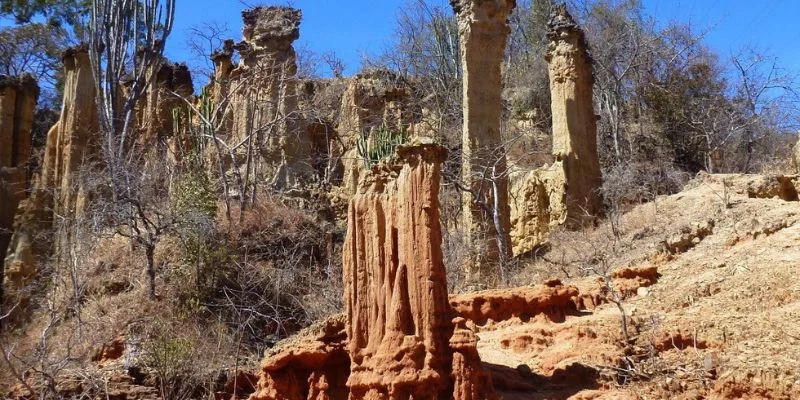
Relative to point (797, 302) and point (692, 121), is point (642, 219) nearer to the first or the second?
point (797, 302)

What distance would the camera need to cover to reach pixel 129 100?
19188mm

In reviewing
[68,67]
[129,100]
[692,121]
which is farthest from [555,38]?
[68,67]

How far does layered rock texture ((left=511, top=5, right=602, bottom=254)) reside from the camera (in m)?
19.4

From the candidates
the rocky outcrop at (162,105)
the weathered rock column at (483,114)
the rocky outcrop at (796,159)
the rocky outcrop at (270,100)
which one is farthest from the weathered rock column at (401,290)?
the rocky outcrop at (162,105)

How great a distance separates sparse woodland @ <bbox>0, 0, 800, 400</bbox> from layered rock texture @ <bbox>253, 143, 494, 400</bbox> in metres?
0.03

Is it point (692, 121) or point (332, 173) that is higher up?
point (692, 121)

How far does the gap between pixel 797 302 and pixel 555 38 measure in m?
11.5

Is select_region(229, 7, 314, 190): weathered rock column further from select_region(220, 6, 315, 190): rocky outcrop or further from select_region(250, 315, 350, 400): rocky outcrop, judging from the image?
select_region(250, 315, 350, 400): rocky outcrop

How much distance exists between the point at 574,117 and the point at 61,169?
11.0 metres

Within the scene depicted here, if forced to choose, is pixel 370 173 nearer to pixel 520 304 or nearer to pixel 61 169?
pixel 520 304

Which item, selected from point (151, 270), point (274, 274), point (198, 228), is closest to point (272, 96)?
point (198, 228)

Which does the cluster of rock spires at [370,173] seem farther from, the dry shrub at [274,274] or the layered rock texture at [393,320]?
the dry shrub at [274,274]

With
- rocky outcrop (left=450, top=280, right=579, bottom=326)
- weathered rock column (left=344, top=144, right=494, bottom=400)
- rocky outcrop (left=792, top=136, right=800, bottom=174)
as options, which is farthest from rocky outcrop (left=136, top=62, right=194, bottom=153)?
rocky outcrop (left=792, top=136, right=800, bottom=174)

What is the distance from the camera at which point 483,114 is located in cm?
1744
